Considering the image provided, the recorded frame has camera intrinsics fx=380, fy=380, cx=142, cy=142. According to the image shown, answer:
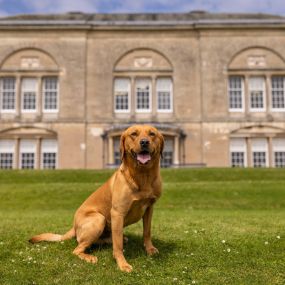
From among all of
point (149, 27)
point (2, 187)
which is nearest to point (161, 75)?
point (149, 27)

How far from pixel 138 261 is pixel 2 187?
13.0 metres

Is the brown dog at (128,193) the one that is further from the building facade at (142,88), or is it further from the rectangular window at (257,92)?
the rectangular window at (257,92)

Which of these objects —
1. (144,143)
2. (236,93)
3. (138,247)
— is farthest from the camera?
(236,93)

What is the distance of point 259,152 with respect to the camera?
31.1 metres

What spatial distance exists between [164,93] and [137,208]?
27527 mm

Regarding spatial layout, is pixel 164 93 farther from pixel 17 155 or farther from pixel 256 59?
pixel 17 155

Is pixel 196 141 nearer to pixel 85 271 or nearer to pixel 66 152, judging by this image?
pixel 66 152

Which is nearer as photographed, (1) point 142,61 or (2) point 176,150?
(2) point 176,150

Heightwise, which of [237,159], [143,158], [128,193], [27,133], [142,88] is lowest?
[128,193]

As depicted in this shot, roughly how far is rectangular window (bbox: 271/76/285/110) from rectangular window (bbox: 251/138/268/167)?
3263mm

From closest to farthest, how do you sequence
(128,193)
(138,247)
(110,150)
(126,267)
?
(126,267) < (128,193) < (138,247) < (110,150)

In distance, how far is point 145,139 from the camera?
4.65m

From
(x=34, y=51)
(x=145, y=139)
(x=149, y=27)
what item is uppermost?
(x=149, y=27)

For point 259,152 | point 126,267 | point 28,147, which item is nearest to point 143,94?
point 28,147
